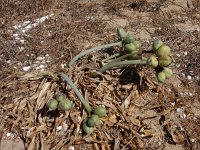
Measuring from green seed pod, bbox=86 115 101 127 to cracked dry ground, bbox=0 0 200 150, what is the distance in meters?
0.10

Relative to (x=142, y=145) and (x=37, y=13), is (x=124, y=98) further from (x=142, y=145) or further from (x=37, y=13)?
(x=37, y=13)

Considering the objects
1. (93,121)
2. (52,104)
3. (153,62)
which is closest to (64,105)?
(52,104)

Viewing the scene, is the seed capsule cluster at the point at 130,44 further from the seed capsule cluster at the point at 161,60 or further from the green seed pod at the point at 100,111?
the green seed pod at the point at 100,111

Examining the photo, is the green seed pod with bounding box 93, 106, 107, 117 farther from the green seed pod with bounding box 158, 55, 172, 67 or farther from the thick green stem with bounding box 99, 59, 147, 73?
the green seed pod with bounding box 158, 55, 172, 67

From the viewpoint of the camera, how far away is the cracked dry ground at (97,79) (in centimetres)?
261

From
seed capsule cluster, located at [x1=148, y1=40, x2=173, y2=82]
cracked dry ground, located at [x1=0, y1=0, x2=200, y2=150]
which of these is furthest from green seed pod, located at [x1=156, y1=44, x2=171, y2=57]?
cracked dry ground, located at [x1=0, y1=0, x2=200, y2=150]

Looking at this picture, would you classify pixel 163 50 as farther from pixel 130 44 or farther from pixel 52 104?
pixel 52 104

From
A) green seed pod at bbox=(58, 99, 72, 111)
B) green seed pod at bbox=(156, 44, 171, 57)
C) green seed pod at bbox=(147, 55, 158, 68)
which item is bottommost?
green seed pod at bbox=(58, 99, 72, 111)

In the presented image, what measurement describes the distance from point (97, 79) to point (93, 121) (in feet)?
1.57

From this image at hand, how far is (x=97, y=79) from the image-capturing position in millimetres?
2893

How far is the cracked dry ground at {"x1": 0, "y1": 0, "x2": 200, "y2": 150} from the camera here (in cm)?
261

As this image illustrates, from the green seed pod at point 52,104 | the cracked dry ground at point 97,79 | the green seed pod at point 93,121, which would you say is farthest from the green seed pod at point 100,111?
the green seed pod at point 52,104

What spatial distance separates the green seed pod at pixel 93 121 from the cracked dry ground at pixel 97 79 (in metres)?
0.10

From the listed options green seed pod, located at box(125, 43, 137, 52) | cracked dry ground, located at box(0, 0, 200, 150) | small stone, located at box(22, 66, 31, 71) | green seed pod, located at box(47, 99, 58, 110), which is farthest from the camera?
small stone, located at box(22, 66, 31, 71)
